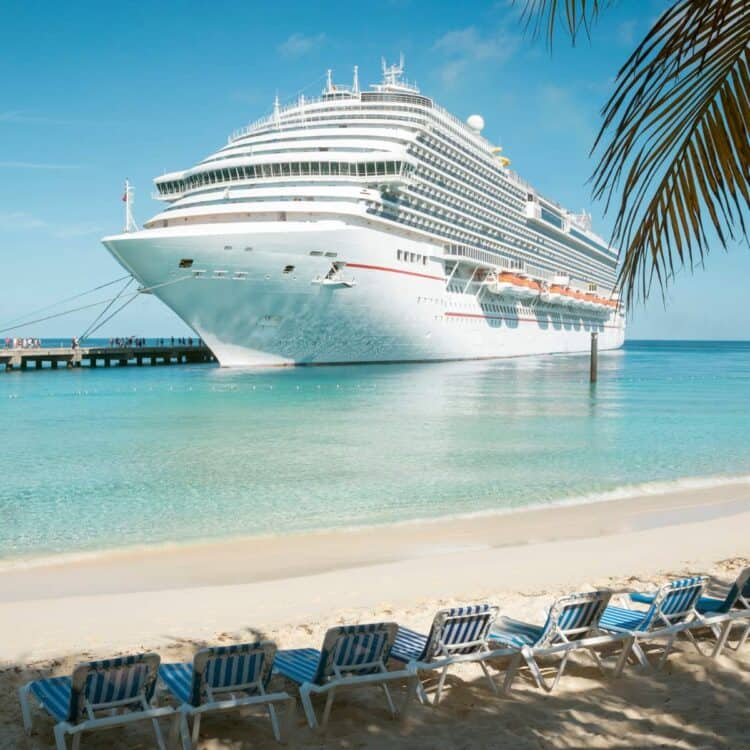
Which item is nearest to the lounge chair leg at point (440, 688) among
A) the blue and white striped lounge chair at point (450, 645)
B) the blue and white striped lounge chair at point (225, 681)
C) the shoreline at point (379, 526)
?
the blue and white striped lounge chair at point (450, 645)

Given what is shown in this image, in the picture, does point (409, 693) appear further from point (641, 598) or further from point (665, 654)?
point (641, 598)

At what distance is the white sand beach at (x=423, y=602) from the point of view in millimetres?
4566

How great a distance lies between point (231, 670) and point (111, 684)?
0.63 meters

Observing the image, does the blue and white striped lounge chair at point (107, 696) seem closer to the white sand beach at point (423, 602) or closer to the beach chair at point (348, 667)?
the white sand beach at point (423, 602)

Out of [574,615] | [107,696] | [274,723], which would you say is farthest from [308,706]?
[574,615]

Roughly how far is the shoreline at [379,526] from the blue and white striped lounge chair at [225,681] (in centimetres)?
472

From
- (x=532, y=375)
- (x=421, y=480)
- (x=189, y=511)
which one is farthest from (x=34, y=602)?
(x=532, y=375)

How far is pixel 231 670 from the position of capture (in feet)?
14.5

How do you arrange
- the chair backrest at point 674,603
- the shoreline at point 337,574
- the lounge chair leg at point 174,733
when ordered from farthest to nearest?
the shoreline at point 337,574 → the chair backrest at point 674,603 → the lounge chair leg at point 174,733

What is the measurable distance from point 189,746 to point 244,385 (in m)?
29.9

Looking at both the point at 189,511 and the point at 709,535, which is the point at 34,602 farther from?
the point at 709,535

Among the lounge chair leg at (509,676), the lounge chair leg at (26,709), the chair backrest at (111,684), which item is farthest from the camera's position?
the lounge chair leg at (509,676)

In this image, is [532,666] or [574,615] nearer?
[532,666]

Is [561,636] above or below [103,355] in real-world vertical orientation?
below
